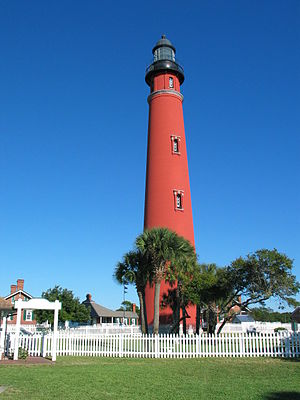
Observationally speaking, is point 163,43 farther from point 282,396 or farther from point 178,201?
point 282,396

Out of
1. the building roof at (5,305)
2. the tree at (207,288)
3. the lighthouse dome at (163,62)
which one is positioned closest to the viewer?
the building roof at (5,305)

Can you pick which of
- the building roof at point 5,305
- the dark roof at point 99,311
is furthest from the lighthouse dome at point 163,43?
the dark roof at point 99,311

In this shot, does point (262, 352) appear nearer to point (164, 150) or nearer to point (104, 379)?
point (104, 379)

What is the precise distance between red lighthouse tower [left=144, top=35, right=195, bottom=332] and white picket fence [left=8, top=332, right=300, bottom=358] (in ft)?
30.6

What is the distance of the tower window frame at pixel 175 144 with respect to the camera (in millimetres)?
31139

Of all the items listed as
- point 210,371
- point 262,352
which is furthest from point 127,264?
point 210,371

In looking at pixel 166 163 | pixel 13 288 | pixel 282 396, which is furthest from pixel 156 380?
pixel 13 288

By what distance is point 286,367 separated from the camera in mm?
14516

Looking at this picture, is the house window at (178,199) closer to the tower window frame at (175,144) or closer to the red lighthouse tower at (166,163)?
the red lighthouse tower at (166,163)

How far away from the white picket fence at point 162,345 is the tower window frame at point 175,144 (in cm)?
1579

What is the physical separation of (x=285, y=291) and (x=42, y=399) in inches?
774

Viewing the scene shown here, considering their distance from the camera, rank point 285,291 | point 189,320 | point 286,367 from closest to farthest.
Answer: point 286,367 → point 285,291 → point 189,320

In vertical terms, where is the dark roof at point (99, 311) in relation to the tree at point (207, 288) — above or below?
below

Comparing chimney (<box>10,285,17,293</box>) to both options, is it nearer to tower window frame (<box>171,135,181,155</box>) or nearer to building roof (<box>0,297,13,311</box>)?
building roof (<box>0,297,13,311</box>)
